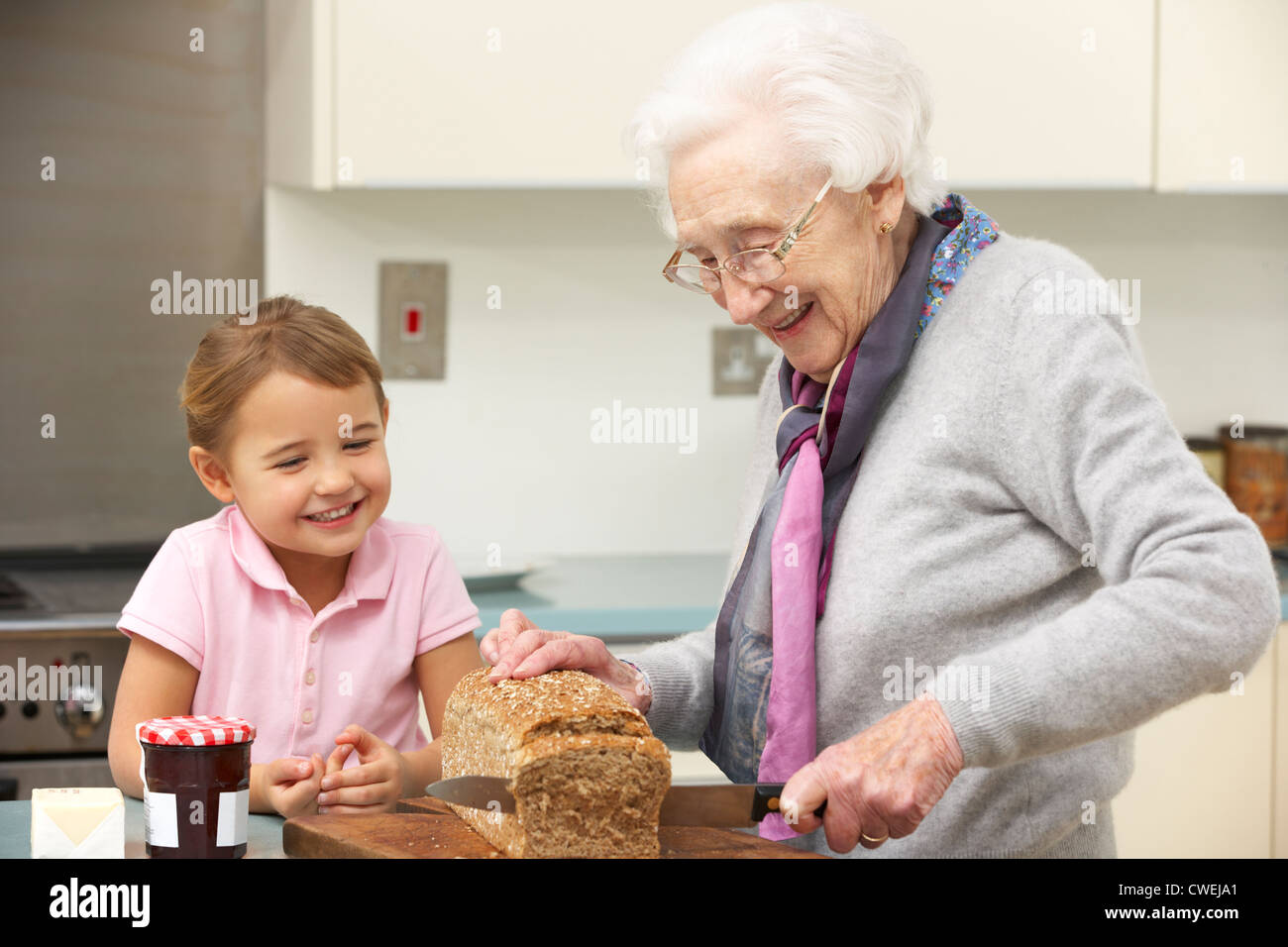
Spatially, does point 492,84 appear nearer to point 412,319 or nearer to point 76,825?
point 412,319

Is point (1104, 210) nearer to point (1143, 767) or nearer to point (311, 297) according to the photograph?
point (1143, 767)

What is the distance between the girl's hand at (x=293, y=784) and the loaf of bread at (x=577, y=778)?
18 centimetres

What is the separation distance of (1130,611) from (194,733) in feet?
2.06

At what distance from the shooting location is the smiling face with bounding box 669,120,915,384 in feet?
3.51

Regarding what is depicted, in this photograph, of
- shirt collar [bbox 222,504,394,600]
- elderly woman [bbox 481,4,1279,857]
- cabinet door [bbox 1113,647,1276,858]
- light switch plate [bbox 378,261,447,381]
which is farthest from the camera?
light switch plate [bbox 378,261,447,381]

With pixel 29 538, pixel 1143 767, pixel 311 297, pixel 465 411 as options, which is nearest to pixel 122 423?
pixel 29 538

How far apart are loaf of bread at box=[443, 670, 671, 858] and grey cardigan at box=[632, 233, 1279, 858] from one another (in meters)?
0.22

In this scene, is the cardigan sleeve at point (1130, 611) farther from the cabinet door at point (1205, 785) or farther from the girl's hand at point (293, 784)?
the cabinet door at point (1205, 785)

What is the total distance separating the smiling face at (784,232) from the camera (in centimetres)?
107

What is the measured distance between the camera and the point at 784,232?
42.7 inches

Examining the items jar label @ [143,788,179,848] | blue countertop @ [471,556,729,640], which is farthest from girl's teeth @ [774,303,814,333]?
blue countertop @ [471,556,729,640]

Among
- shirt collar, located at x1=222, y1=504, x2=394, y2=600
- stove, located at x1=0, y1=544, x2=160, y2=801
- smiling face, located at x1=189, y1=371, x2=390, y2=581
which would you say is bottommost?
stove, located at x1=0, y1=544, x2=160, y2=801

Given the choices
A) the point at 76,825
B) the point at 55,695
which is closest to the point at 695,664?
the point at 76,825

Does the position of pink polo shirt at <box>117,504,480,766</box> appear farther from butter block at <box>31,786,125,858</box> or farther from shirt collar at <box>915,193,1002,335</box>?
shirt collar at <box>915,193,1002,335</box>
